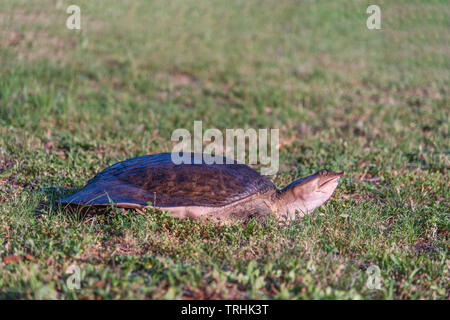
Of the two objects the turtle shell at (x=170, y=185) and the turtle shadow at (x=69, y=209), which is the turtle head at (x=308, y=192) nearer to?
the turtle shell at (x=170, y=185)

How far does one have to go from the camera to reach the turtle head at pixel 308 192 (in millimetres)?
3455

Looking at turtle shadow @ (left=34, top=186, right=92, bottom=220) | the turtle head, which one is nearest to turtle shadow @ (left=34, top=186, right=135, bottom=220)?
turtle shadow @ (left=34, top=186, right=92, bottom=220)

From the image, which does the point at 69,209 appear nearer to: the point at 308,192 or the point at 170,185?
the point at 170,185

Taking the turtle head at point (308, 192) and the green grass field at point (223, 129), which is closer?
the green grass field at point (223, 129)

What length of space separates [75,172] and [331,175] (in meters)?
2.24

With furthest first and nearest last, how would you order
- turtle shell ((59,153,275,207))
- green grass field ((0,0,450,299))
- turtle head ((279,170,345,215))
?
turtle head ((279,170,345,215)) → turtle shell ((59,153,275,207)) → green grass field ((0,0,450,299))

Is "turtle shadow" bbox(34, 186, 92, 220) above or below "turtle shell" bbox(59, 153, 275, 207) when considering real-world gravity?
below

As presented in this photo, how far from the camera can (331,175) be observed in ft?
11.4

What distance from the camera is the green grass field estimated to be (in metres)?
2.59

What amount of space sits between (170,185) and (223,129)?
274cm

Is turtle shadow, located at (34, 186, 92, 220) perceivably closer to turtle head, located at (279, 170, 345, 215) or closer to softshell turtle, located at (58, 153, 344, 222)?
softshell turtle, located at (58, 153, 344, 222)

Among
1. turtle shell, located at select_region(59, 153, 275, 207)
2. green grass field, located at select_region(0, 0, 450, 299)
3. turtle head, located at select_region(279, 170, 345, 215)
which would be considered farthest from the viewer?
turtle head, located at select_region(279, 170, 345, 215)

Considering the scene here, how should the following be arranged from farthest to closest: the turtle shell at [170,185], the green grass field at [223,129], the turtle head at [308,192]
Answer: the turtle head at [308,192], the turtle shell at [170,185], the green grass field at [223,129]

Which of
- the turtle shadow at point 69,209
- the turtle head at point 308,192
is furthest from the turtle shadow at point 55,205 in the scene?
the turtle head at point 308,192
